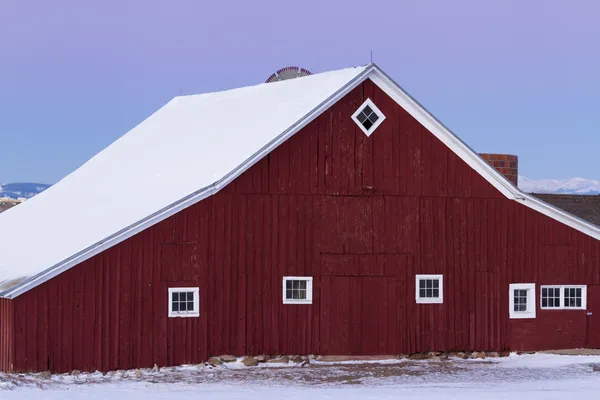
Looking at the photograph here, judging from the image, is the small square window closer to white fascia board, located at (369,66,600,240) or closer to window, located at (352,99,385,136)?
white fascia board, located at (369,66,600,240)

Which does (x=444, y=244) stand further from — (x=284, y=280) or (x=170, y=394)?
(x=170, y=394)

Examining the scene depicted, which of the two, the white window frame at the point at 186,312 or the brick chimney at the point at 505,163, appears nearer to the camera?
the white window frame at the point at 186,312

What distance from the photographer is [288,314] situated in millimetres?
31703

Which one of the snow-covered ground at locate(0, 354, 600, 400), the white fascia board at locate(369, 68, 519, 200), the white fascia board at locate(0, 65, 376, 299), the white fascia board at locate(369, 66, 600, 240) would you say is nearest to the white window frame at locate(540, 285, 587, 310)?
the white fascia board at locate(369, 66, 600, 240)

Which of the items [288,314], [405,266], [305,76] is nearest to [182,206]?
[288,314]

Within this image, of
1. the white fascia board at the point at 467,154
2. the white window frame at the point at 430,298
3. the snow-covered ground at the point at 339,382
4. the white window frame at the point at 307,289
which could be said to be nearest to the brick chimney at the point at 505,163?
the white fascia board at the point at 467,154

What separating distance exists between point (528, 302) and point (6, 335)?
13.8 metres

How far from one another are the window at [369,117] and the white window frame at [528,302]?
5.71 meters

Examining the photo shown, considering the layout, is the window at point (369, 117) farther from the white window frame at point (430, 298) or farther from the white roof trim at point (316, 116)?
the white window frame at point (430, 298)

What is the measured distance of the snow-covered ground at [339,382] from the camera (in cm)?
2630

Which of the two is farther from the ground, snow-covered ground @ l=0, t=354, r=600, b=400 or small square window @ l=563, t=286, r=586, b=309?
small square window @ l=563, t=286, r=586, b=309

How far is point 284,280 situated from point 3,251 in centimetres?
886

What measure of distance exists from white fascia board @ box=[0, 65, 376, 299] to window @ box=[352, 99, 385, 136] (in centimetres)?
64

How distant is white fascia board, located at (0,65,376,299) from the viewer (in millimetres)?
28344
